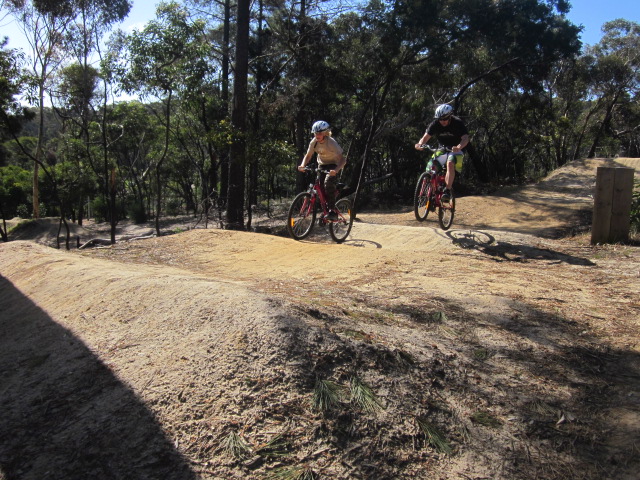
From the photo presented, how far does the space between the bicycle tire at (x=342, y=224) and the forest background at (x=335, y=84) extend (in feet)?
18.1

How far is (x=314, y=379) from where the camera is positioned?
8.42 feet

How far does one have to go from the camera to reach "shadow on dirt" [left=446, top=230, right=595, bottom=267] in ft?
21.6

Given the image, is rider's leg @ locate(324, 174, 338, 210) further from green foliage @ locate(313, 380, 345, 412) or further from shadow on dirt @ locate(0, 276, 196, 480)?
green foliage @ locate(313, 380, 345, 412)

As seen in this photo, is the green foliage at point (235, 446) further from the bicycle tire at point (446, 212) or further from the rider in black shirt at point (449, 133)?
the bicycle tire at point (446, 212)

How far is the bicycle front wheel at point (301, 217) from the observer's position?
26.6 feet

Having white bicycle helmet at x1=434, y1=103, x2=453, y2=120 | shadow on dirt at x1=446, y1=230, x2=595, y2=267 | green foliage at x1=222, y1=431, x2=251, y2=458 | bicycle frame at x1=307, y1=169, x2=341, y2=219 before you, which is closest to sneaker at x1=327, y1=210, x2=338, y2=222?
bicycle frame at x1=307, y1=169, x2=341, y2=219

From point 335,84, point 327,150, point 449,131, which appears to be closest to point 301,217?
point 327,150

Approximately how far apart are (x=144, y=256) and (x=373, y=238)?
4519 mm

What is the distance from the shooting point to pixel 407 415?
8.05ft

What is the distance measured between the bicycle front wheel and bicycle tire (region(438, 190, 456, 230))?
7.35 ft

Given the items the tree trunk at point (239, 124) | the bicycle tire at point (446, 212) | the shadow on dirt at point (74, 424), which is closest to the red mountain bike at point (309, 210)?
the bicycle tire at point (446, 212)

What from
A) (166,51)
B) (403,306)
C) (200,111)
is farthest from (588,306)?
(200,111)

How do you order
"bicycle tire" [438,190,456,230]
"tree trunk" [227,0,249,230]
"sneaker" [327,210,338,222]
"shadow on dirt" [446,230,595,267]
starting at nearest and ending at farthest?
"shadow on dirt" [446,230,595,267]
"sneaker" [327,210,338,222]
"bicycle tire" [438,190,456,230]
"tree trunk" [227,0,249,230]

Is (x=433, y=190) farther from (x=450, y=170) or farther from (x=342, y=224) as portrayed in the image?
(x=342, y=224)
